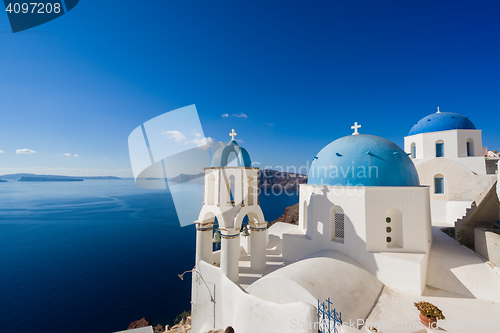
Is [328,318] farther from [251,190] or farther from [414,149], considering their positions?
[414,149]

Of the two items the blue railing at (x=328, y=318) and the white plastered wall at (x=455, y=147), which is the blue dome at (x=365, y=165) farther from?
the white plastered wall at (x=455, y=147)

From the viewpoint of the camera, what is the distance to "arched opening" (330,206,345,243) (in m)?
9.64

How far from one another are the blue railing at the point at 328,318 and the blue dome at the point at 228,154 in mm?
6028

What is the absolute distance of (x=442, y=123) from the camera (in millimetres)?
17750

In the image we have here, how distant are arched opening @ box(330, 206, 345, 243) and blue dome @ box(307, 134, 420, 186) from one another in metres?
1.21

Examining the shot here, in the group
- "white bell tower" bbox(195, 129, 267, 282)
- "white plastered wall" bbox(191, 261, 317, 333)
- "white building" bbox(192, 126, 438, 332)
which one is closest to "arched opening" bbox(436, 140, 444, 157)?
"white building" bbox(192, 126, 438, 332)

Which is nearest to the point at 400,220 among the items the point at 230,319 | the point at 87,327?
the point at 230,319

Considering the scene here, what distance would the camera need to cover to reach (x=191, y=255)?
108ft

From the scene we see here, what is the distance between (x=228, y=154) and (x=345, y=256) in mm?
6667

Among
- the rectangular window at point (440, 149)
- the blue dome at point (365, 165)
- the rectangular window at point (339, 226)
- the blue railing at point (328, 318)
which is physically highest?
the rectangular window at point (440, 149)

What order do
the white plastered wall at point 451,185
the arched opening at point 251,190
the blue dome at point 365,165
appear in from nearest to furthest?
the blue dome at point 365,165 < the arched opening at point 251,190 < the white plastered wall at point 451,185

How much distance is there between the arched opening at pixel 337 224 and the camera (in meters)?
9.64

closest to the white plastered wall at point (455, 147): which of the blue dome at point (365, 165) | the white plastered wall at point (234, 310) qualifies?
the blue dome at point (365, 165)

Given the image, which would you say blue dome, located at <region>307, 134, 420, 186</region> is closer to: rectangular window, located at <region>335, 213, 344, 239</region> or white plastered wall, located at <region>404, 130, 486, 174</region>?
rectangular window, located at <region>335, 213, 344, 239</region>
